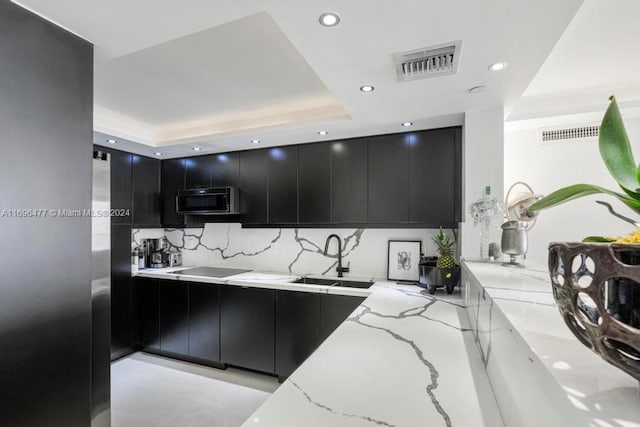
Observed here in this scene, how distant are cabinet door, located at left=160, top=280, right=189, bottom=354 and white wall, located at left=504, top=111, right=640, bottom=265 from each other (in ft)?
11.5

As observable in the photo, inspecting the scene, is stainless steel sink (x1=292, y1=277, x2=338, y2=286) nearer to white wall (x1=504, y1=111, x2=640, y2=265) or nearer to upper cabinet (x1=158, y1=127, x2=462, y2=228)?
upper cabinet (x1=158, y1=127, x2=462, y2=228)

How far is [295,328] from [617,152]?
2.53 m

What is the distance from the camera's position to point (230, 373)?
2.91 meters

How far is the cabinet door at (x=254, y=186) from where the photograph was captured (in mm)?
3189

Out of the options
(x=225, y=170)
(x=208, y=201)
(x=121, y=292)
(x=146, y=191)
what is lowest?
(x=121, y=292)

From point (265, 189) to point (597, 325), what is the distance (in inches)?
117

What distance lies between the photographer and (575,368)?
0.48m

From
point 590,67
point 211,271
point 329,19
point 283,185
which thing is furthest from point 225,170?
point 590,67

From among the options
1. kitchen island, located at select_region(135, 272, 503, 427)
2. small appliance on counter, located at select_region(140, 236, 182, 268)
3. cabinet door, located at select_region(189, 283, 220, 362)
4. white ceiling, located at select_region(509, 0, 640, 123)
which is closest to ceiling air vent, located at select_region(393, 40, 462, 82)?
white ceiling, located at select_region(509, 0, 640, 123)

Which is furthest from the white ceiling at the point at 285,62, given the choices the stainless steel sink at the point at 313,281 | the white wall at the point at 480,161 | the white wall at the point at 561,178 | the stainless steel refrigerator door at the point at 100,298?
the stainless steel sink at the point at 313,281

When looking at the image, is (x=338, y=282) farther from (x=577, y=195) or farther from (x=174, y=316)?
(x=577, y=195)

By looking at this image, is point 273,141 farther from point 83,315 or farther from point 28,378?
point 28,378

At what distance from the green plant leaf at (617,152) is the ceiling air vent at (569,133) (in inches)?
113

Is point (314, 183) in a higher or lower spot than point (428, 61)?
lower
